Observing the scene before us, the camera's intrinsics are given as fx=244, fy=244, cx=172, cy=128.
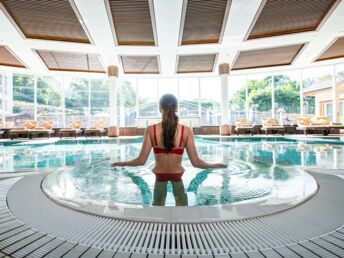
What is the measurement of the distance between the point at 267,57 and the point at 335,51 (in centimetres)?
310

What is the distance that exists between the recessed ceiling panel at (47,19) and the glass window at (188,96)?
8.11 metres

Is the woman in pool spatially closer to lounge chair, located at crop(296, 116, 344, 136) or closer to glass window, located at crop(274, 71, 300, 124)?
lounge chair, located at crop(296, 116, 344, 136)

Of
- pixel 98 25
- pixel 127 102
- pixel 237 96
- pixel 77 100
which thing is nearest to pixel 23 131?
pixel 77 100

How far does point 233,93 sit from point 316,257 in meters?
16.8

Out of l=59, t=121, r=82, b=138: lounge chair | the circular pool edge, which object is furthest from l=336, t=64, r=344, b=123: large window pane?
l=59, t=121, r=82, b=138: lounge chair

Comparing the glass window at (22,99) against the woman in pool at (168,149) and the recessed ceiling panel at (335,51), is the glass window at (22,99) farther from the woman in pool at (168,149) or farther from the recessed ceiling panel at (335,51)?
the recessed ceiling panel at (335,51)

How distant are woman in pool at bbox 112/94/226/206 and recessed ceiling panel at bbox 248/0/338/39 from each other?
7.26 m

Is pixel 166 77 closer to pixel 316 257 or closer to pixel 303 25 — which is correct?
pixel 303 25

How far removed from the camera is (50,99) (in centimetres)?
1603

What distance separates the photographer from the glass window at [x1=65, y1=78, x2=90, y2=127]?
53.5 ft

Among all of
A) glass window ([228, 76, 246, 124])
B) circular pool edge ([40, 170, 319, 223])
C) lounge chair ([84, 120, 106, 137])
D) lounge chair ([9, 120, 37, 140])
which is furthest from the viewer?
glass window ([228, 76, 246, 124])

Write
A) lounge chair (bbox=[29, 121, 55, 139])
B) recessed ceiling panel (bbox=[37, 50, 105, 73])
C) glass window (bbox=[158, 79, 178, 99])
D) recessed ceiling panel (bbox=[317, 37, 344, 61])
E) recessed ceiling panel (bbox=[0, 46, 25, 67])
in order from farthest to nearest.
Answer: glass window (bbox=[158, 79, 178, 99]) < lounge chair (bbox=[29, 121, 55, 139]) < recessed ceiling panel (bbox=[37, 50, 105, 73]) < recessed ceiling panel (bbox=[0, 46, 25, 67]) < recessed ceiling panel (bbox=[317, 37, 344, 61])

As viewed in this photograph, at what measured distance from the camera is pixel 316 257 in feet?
3.55

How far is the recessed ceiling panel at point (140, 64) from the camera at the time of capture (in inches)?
507
